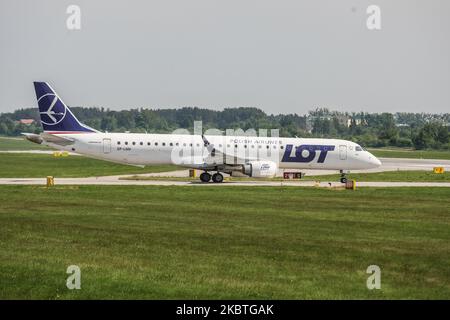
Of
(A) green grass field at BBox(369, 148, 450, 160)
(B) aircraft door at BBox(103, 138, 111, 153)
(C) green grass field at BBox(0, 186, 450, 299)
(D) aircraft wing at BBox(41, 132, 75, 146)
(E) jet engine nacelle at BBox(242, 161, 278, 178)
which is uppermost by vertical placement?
(D) aircraft wing at BBox(41, 132, 75, 146)

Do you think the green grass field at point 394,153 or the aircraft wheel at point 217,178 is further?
the green grass field at point 394,153

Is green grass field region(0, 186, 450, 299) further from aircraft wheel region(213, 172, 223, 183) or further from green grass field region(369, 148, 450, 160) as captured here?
green grass field region(369, 148, 450, 160)

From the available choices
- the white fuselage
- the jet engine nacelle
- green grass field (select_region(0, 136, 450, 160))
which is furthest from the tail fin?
green grass field (select_region(0, 136, 450, 160))

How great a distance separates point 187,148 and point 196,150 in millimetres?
640

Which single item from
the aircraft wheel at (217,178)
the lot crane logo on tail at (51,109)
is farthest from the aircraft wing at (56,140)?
the aircraft wheel at (217,178)

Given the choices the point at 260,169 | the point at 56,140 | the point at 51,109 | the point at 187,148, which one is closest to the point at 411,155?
the point at 260,169

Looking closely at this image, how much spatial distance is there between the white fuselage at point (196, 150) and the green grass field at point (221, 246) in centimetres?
1196

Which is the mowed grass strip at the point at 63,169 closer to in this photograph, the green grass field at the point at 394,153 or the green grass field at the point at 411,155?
the green grass field at the point at 394,153

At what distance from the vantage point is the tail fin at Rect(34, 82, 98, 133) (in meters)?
49.5

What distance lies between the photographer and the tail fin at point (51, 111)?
49500 mm

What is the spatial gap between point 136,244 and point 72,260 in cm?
309

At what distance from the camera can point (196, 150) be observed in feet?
167

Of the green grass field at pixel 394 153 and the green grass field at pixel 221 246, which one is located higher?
the green grass field at pixel 221 246

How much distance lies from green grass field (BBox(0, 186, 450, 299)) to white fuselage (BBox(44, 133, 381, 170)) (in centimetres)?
1196
